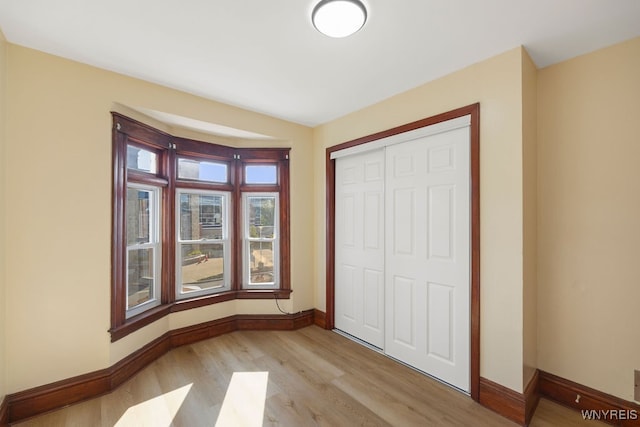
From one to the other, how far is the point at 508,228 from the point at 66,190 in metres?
3.30

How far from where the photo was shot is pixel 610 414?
186 centimetres

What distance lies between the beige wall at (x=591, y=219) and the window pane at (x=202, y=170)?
3231mm

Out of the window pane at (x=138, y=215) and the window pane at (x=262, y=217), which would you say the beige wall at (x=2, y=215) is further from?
the window pane at (x=262, y=217)

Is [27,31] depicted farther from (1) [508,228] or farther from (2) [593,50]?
(2) [593,50]

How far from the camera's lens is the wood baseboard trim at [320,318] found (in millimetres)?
3454

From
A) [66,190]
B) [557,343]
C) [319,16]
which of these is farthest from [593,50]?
[66,190]

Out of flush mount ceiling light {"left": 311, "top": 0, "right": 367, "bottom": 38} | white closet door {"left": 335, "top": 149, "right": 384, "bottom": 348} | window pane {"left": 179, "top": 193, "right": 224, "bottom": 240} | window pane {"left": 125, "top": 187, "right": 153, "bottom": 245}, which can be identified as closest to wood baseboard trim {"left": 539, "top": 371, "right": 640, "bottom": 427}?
white closet door {"left": 335, "top": 149, "right": 384, "bottom": 348}

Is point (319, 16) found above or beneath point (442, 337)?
above

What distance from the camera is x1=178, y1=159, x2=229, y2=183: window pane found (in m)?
→ 3.12

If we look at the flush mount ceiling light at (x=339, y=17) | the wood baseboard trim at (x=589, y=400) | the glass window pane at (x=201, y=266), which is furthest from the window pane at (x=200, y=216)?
the wood baseboard trim at (x=589, y=400)

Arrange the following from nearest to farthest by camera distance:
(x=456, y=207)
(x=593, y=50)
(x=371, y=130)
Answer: (x=593, y=50) < (x=456, y=207) < (x=371, y=130)

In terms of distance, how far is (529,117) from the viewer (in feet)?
6.68

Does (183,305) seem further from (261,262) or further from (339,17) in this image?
(339,17)

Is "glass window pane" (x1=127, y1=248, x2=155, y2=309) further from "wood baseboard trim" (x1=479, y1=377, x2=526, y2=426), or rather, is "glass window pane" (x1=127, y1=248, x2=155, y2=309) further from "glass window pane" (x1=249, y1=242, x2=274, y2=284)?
"wood baseboard trim" (x1=479, y1=377, x2=526, y2=426)
